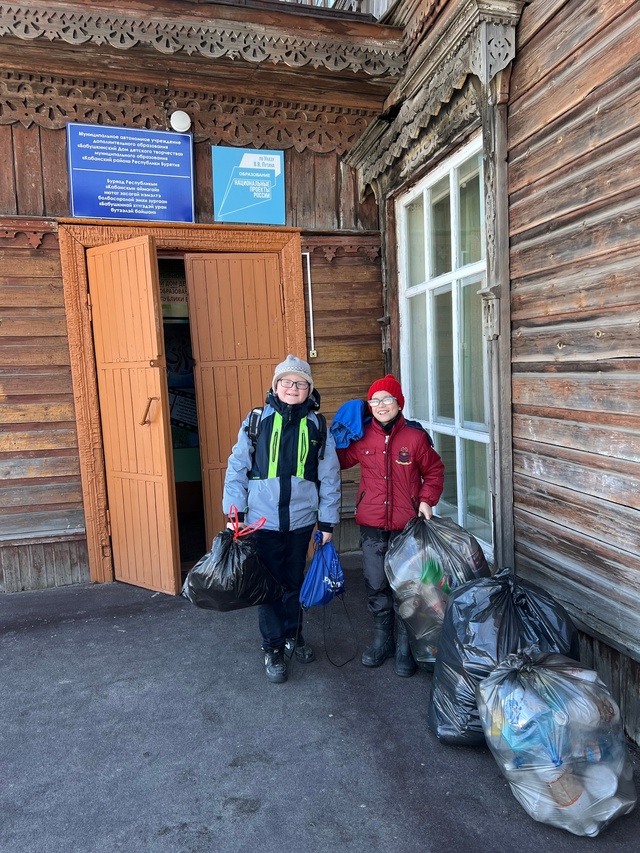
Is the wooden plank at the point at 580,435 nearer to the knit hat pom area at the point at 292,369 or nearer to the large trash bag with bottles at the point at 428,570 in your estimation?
the large trash bag with bottles at the point at 428,570

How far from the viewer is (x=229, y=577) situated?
102 inches

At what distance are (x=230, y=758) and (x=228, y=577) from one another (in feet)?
2.39

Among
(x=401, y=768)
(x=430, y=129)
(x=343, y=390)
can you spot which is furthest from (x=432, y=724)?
(x=430, y=129)

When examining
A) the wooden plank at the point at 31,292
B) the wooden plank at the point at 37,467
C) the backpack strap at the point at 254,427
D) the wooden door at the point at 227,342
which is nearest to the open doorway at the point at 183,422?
the wooden door at the point at 227,342

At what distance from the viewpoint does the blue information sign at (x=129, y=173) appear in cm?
394

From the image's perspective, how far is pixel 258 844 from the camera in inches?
74.3

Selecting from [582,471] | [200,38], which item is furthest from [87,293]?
[582,471]

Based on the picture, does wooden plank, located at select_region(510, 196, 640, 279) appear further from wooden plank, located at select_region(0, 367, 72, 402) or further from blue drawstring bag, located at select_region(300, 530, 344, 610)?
wooden plank, located at select_region(0, 367, 72, 402)

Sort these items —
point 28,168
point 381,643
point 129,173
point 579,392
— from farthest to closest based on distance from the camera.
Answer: point 129,173
point 28,168
point 381,643
point 579,392

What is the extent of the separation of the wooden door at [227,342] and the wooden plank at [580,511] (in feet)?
7.29

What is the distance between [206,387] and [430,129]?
91.6 inches

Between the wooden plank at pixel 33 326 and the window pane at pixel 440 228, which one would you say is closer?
the window pane at pixel 440 228

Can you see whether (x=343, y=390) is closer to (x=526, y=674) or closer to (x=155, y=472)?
(x=155, y=472)

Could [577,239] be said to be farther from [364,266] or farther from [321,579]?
[364,266]
